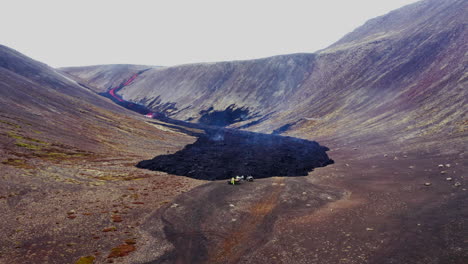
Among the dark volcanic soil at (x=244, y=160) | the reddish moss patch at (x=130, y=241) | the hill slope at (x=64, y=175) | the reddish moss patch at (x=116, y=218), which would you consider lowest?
the dark volcanic soil at (x=244, y=160)

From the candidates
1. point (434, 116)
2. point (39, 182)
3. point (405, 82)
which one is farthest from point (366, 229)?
point (405, 82)

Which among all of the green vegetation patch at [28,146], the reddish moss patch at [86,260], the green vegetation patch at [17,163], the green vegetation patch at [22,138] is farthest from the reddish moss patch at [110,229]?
the green vegetation patch at [22,138]

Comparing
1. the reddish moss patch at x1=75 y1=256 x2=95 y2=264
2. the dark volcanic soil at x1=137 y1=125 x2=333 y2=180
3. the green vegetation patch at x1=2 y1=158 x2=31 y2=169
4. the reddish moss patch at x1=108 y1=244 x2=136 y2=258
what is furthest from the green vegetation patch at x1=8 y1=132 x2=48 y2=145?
the reddish moss patch at x1=75 y1=256 x2=95 y2=264

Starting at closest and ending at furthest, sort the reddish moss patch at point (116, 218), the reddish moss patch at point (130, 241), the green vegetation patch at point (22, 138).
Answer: the reddish moss patch at point (130, 241) < the reddish moss patch at point (116, 218) < the green vegetation patch at point (22, 138)

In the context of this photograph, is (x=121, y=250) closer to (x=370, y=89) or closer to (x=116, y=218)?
(x=116, y=218)

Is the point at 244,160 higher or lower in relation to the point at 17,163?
lower

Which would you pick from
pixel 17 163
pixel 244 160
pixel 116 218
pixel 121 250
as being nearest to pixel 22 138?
pixel 17 163

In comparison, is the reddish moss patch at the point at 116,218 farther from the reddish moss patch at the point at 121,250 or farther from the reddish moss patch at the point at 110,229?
the reddish moss patch at the point at 121,250
